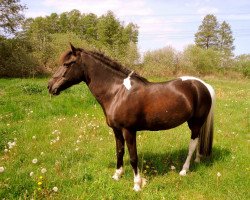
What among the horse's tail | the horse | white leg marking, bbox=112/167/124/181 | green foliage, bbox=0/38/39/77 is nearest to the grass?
white leg marking, bbox=112/167/124/181

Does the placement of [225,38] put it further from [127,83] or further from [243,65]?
[127,83]

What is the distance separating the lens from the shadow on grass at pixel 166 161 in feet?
20.7

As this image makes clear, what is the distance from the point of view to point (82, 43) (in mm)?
32812

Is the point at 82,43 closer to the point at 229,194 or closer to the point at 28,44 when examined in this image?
the point at 28,44

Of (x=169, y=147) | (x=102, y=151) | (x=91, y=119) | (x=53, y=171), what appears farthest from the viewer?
(x=91, y=119)

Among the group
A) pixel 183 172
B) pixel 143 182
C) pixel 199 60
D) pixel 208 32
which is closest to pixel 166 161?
pixel 183 172

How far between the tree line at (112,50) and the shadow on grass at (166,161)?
10744 millimetres

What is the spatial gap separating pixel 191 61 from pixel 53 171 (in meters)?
35.1

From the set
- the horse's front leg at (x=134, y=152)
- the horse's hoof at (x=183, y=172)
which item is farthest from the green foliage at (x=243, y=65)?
the horse's front leg at (x=134, y=152)

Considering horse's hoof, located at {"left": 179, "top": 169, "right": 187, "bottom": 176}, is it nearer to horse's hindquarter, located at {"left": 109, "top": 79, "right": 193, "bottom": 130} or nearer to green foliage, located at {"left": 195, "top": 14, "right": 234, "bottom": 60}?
horse's hindquarter, located at {"left": 109, "top": 79, "right": 193, "bottom": 130}

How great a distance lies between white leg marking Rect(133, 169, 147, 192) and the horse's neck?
4.79ft

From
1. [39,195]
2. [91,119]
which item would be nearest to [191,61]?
[91,119]

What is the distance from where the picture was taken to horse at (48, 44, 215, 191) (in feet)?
17.7

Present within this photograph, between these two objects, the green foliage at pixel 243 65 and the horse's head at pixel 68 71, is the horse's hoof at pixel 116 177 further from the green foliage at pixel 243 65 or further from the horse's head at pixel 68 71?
the green foliage at pixel 243 65
